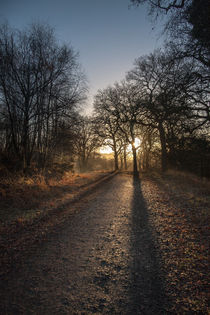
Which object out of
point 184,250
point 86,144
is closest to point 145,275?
point 184,250

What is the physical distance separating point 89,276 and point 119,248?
3.71 ft

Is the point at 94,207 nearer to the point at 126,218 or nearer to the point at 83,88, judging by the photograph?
the point at 126,218

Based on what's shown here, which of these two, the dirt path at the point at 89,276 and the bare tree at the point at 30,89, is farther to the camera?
the bare tree at the point at 30,89

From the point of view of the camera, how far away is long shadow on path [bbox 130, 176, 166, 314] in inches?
90.5

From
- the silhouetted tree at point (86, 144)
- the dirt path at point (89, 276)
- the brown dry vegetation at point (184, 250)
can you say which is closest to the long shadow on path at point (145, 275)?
the dirt path at point (89, 276)

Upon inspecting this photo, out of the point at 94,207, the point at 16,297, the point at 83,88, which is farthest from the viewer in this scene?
the point at 83,88

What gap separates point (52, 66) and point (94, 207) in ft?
33.6

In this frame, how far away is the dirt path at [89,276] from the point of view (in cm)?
233

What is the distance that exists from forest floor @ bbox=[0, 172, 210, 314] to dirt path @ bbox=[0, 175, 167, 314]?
0.05 feet

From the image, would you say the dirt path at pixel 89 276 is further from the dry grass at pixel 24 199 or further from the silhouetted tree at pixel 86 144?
the silhouetted tree at pixel 86 144

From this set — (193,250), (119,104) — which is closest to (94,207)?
(193,250)

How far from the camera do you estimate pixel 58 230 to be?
4.87m

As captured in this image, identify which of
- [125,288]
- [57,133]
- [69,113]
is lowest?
[125,288]

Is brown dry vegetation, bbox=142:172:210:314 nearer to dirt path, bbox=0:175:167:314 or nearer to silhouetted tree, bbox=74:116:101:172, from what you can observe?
dirt path, bbox=0:175:167:314
